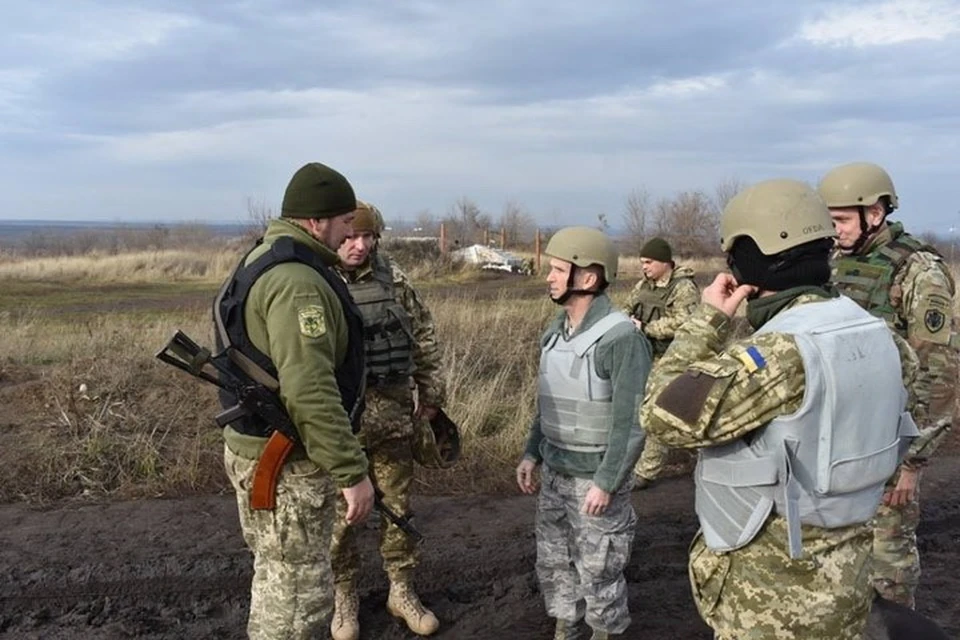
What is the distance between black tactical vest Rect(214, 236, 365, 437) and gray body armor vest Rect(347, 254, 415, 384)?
0.69m

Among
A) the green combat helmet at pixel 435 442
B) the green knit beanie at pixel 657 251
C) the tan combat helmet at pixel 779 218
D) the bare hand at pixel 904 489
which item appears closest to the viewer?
the tan combat helmet at pixel 779 218

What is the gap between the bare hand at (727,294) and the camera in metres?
2.22

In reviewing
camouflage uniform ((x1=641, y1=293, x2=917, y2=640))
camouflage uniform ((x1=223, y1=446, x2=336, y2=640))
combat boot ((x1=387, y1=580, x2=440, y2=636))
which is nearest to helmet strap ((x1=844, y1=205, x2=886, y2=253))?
camouflage uniform ((x1=641, y1=293, x2=917, y2=640))

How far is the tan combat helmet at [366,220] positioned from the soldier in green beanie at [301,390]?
1.91 feet

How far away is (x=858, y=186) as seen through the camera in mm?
3498

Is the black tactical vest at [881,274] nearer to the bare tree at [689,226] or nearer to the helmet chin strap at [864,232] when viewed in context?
the helmet chin strap at [864,232]

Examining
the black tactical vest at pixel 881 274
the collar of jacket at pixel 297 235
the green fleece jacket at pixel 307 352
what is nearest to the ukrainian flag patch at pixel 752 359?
the green fleece jacket at pixel 307 352

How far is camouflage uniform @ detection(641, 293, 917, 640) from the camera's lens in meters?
2.00

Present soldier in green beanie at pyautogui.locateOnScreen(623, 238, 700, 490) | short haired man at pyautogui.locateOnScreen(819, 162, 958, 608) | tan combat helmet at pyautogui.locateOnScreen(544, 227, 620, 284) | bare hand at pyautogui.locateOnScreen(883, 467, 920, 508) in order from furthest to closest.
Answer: soldier in green beanie at pyautogui.locateOnScreen(623, 238, 700, 490) → bare hand at pyautogui.locateOnScreen(883, 467, 920, 508) → short haired man at pyautogui.locateOnScreen(819, 162, 958, 608) → tan combat helmet at pyautogui.locateOnScreen(544, 227, 620, 284)

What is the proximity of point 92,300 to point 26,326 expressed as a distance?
25.6 feet

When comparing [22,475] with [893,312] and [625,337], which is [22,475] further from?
[893,312]

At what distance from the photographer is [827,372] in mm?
1980

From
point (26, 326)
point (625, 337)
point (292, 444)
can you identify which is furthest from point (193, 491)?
point (26, 326)

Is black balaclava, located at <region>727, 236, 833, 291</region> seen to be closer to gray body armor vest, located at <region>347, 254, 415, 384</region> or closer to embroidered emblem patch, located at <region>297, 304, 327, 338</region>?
embroidered emblem patch, located at <region>297, 304, 327, 338</region>
